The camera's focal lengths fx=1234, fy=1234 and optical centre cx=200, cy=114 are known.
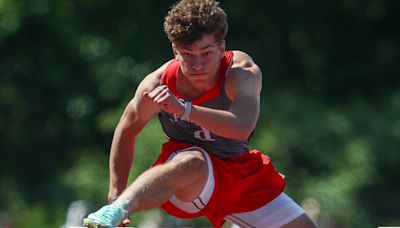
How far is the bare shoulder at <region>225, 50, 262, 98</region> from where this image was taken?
5.80 meters

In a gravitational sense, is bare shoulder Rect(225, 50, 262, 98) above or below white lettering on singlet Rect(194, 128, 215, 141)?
above

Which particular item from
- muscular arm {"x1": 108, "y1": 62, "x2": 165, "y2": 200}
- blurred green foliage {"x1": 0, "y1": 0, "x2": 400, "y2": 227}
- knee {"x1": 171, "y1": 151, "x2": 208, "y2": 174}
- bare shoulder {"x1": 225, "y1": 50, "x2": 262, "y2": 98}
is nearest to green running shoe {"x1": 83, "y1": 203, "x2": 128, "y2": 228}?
knee {"x1": 171, "y1": 151, "x2": 208, "y2": 174}

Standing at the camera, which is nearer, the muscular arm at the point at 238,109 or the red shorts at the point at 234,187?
the muscular arm at the point at 238,109

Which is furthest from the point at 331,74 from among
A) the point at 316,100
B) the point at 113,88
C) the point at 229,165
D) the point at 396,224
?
the point at 229,165

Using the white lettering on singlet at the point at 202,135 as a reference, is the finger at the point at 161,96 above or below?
above

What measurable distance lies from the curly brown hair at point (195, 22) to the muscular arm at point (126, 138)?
34cm

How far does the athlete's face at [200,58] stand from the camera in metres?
5.69

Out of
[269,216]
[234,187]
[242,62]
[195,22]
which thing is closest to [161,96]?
[195,22]

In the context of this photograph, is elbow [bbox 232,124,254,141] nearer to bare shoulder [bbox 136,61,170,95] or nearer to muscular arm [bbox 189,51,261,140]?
muscular arm [bbox 189,51,261,140]

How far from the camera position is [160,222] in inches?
477

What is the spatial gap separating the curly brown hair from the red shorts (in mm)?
599

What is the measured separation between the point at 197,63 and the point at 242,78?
249 millimetres

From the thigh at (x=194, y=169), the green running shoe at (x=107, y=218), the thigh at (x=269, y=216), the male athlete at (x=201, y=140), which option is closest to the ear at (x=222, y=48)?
the male athlete at (x=201, y=140)

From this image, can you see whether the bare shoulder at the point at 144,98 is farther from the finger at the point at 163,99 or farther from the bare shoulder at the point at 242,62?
the finger at the point at 163,99
